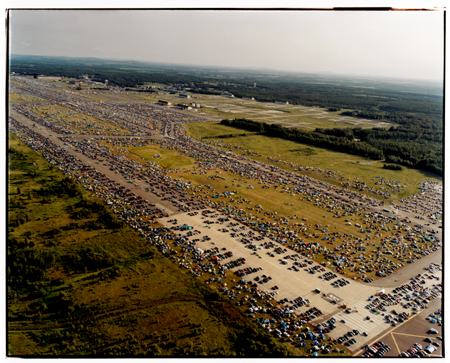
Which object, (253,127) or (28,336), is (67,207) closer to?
(28,336)

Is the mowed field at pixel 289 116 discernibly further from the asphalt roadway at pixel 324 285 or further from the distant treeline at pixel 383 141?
the asphalt roadway at pixel 324 285

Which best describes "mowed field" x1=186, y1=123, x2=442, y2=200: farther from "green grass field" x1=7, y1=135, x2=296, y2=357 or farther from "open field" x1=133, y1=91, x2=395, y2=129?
"green grass field" x1=7, y1=135, x2=296, y2=357

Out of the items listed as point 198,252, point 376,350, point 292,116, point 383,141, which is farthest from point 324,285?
point 292,116

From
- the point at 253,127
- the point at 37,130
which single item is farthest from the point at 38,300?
the point at 253,127

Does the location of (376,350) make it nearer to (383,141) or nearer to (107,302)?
(107,302)

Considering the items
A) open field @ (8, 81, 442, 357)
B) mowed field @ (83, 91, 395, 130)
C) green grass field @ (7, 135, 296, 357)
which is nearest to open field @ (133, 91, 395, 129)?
mowed field @ (83, 91, 395, 130)

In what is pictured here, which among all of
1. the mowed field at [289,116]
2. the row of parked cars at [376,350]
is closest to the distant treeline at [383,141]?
the mowed field at [289,116]
